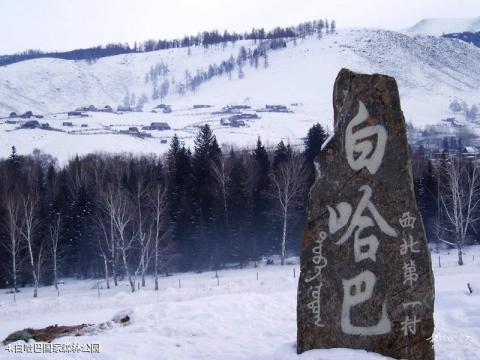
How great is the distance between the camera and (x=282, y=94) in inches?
5930

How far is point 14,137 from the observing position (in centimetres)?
8881

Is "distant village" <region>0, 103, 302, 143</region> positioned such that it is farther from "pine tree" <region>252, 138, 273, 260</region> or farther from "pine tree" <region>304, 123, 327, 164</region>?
"pine tree" <region>252, 138, 273, 260</region>

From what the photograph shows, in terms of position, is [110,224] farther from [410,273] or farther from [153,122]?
[153,122]

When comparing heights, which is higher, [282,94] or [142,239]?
[282,94]

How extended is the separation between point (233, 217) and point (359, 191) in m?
29.9

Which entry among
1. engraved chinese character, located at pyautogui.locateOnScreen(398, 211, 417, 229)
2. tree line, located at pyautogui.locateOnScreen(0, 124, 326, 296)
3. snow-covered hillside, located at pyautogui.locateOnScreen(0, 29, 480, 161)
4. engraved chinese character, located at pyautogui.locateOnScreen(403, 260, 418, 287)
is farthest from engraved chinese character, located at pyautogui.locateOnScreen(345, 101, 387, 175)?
snow-covered hillside, located at pyautogui.locateOnScreen(0, 29, 480, 161)

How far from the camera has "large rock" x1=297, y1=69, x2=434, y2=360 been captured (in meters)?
7.97

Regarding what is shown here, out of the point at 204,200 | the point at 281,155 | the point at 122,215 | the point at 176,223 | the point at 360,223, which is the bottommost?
the point at 176,223

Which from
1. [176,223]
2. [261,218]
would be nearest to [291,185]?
[261,218]

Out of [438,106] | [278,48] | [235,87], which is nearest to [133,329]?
[438,106]

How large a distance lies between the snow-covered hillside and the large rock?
7068 cm

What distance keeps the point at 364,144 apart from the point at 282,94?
145 meters

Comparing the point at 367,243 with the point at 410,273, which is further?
the point at 367,243

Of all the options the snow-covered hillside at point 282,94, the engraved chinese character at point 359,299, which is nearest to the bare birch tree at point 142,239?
the engraved chinese character at point 359,299
